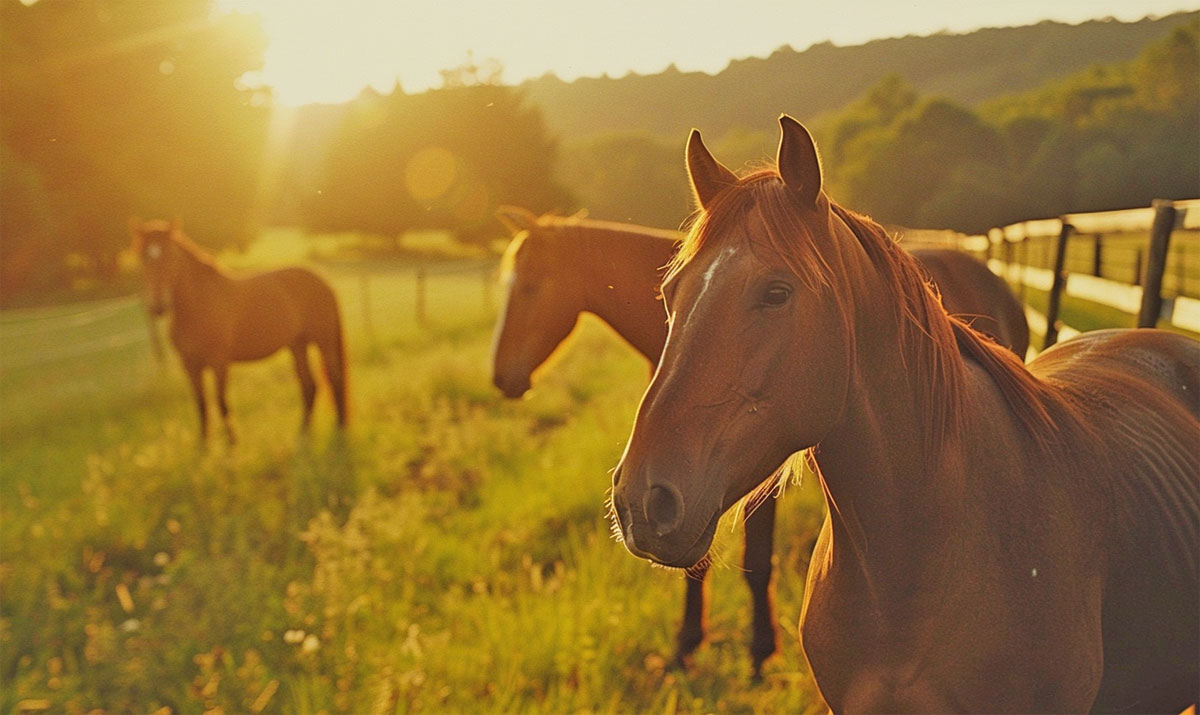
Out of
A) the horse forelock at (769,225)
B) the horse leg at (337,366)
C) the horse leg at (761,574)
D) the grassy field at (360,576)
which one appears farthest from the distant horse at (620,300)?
the horse leg at (337,366)

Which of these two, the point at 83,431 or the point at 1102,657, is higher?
the point at 1102,657

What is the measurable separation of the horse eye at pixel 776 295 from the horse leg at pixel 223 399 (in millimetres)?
7571

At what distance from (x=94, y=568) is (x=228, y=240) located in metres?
27.5

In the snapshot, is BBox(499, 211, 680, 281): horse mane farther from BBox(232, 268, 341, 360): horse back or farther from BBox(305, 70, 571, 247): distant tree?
BBox(305, 70, 571, 247): distant tree

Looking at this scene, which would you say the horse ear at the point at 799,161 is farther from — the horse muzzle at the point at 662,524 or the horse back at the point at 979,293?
the horse back at the point at 979,293

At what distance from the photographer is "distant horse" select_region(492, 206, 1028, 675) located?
11.6 ft

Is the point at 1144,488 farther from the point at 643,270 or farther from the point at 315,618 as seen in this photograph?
the point at 315,618

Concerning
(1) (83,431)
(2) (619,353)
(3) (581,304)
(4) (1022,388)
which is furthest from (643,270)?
(2) (619,353)

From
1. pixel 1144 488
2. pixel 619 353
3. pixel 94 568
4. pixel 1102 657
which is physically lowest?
pixel 619 353

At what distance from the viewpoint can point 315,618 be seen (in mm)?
3840

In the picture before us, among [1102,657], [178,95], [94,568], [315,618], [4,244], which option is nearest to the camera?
[1102,657]

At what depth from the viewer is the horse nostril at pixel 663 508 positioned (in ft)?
4.07

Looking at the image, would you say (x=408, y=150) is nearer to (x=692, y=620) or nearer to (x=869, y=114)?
(x=869, y=114)

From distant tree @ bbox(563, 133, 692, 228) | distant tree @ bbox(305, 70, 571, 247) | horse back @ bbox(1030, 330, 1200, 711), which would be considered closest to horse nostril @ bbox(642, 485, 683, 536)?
horse back @ bbox(1030, 330, 1200, 711)
